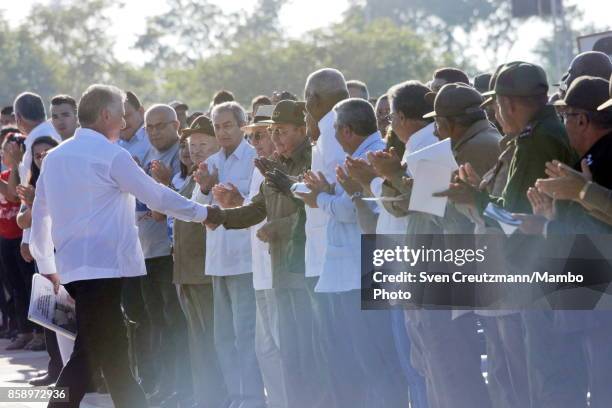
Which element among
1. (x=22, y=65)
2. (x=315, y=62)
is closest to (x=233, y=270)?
(x=315, y=62)

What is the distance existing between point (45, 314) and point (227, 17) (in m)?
76.1

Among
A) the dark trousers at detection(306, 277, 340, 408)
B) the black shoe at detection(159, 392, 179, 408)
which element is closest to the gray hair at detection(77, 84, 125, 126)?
the dark trousers at detection(306, 277, 340, 408)

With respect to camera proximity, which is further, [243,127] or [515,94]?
[243,127]

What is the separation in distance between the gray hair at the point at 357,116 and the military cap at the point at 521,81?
1.39 metres

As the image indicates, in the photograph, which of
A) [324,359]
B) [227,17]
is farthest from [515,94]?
[227,17]

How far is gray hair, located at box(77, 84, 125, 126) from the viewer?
8047mm

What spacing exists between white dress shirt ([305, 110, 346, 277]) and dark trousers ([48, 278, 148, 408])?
1125 mm

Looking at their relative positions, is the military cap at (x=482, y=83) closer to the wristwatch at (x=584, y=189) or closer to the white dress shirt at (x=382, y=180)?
the white dress shirt at (x=382, y=180)

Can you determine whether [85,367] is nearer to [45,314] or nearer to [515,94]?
[45,314]

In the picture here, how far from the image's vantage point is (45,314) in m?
8.52

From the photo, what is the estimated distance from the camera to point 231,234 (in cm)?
922

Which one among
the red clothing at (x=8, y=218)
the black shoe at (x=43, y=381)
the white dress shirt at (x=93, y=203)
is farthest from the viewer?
the red clothing at (x=8, y=218)

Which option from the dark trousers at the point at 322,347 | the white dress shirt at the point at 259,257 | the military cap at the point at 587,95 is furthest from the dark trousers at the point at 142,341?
the military cap at the point at 587,95

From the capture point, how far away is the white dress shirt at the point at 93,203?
7.85 meters
